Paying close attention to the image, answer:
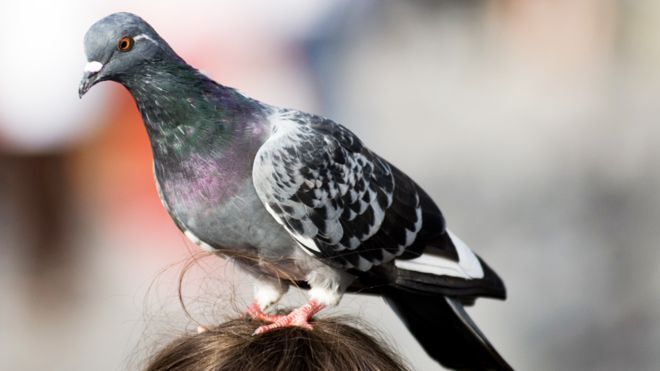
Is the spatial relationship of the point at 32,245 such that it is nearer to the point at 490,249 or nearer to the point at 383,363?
the point at 490,249

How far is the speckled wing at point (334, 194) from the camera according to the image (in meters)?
1.51

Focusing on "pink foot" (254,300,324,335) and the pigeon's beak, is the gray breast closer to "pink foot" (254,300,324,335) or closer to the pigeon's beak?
"pink foot" (254,300,324,335)

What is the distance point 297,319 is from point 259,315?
0.28 feet

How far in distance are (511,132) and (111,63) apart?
366cm

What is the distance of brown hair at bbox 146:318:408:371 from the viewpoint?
4.41 feet

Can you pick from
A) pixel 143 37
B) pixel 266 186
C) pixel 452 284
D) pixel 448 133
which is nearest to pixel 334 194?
pixel 266 186

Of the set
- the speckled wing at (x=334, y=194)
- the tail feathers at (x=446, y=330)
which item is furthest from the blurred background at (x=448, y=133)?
the speckled wing at (x=334, y=194)

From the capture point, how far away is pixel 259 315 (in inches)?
60.5

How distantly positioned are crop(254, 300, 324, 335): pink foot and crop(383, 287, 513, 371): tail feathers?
9.6 inches

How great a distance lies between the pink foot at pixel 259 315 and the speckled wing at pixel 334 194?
13 cm

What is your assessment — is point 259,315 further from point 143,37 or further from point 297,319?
point 143,37

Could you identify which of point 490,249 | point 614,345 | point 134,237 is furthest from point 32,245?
point 614,345

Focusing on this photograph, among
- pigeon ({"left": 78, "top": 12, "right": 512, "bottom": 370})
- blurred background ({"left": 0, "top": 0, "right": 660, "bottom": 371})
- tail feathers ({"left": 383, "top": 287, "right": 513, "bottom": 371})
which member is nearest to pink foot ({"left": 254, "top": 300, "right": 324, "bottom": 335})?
pigeon ({"left": 78, "top": 12, "right": 512, "bottom": 370})

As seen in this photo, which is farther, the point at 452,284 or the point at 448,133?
the point at 448,133
